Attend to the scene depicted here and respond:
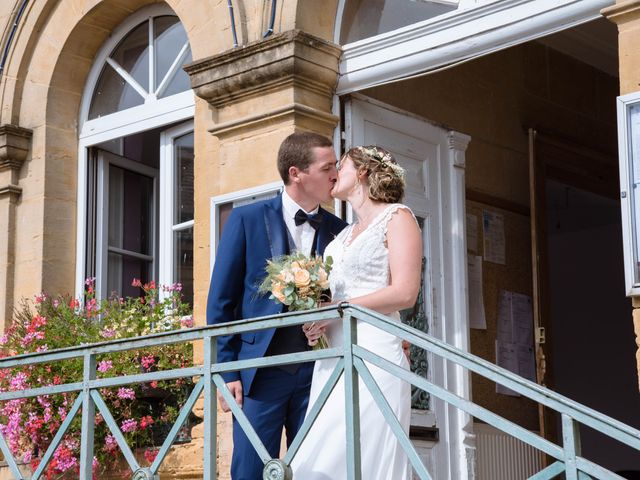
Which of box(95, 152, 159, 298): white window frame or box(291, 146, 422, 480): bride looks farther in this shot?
box(95, 152, 159, 298): white window frame

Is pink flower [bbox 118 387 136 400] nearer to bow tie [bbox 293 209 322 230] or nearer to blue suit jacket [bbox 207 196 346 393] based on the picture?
blue suit jacket [bbox 207 196 346 393]

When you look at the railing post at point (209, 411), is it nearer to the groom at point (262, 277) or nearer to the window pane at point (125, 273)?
the groom at point (262, 277)

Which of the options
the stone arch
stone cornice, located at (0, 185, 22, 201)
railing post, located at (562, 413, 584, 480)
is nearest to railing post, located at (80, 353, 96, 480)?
railing post, located at (562, 413, 584, 480)

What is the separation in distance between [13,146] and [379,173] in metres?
4.23

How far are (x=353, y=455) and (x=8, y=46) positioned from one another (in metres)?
5.47

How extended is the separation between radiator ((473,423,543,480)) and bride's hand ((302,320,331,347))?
291 cm

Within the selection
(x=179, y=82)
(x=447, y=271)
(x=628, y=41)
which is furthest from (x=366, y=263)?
(x=179, y=82)

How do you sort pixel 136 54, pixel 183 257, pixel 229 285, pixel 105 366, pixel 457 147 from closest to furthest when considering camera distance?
pixel 229 285 → pixel 105 366 → pixel 457 147 → pixel 183 257 → pixel 136 54

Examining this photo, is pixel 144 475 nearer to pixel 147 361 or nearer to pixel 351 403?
pixel 351 403

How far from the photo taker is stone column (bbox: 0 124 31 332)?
8086 mm

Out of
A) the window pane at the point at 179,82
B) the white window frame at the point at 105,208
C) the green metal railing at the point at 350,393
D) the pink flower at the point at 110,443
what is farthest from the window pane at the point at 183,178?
the green metal railing at the point at 350,393

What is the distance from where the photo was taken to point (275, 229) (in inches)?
190

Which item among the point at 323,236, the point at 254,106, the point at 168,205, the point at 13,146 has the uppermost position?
the point at 13,146

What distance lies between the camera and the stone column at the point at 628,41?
16.6ft
